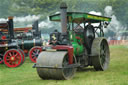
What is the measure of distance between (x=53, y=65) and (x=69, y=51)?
24.3 inches

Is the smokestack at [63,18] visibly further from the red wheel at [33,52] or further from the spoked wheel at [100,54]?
the red wheel at [33,52]

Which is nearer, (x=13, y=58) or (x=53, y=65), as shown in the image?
(x=53, y=65)

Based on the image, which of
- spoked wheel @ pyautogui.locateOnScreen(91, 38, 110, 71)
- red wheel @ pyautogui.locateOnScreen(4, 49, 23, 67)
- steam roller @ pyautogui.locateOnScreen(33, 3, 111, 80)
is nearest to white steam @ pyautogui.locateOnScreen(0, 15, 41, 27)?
red wheel @ pyautogui.locateOnScreen(4, 49, 23, 67)

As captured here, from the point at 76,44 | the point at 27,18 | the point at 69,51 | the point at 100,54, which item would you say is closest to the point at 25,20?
the point at 27,18

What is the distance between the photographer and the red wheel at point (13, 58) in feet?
33.7

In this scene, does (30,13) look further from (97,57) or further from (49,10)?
(97,57)

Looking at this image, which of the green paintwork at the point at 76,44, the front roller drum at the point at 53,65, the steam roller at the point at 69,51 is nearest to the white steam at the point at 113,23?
the steam roller at the point at 69,51

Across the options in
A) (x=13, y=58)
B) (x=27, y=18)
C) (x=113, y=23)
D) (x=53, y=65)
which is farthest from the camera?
(x=113, y=23)

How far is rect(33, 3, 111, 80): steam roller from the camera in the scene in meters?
6.67

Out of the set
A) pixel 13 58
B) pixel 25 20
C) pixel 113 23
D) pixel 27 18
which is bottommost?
pixel 13 58

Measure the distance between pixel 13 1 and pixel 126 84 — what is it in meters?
32.1

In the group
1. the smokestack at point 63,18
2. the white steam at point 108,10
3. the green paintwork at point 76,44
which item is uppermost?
the white steam at point 108,10

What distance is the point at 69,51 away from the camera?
6969 mm

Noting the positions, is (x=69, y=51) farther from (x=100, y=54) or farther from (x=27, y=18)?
(x=27, y=18)
